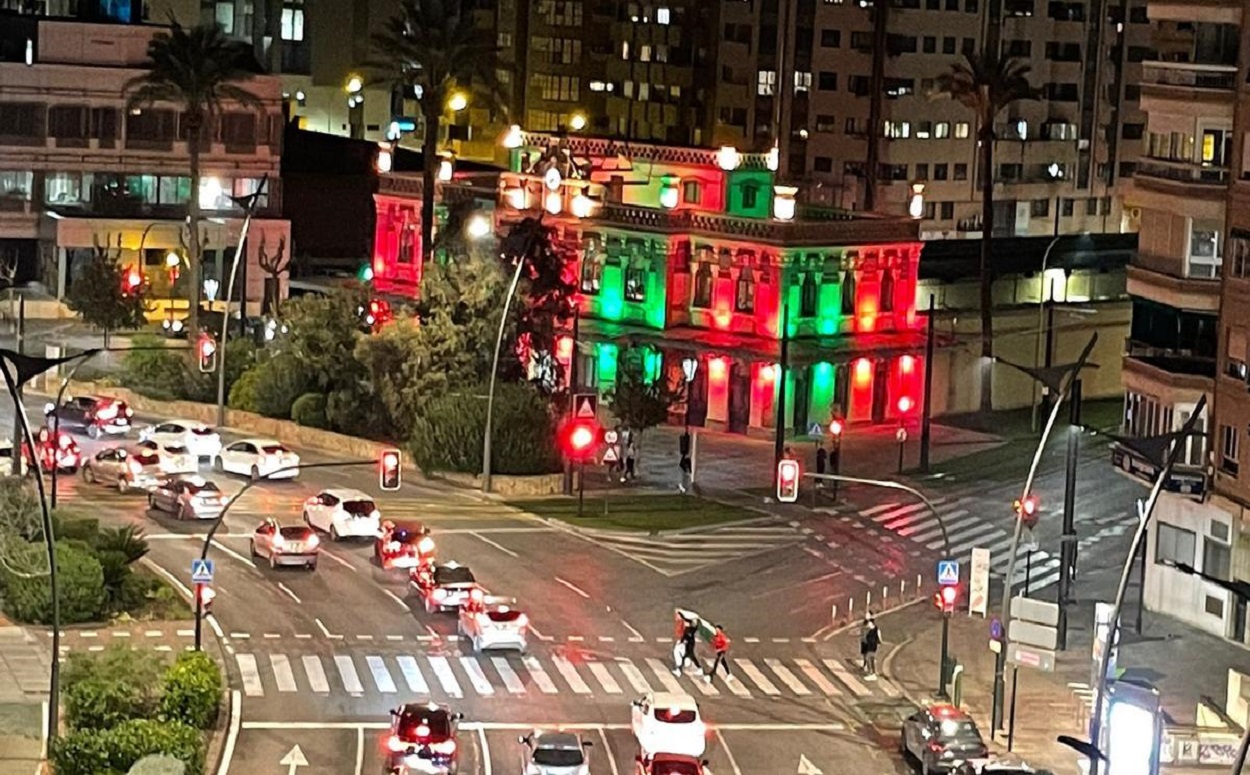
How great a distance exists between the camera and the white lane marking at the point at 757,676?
67.2m

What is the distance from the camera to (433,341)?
3792 inches

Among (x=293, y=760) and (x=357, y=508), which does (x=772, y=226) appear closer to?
(x=357, y=508)

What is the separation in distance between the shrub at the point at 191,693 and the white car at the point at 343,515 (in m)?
21.4

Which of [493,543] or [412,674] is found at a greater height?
[493,543]

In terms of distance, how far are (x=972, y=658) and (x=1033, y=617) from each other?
13.1 metres

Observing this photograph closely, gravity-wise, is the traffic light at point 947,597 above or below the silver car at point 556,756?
above

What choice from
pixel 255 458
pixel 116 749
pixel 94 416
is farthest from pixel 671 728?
pixel 94 416

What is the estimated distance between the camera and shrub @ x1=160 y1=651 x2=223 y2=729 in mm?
59188

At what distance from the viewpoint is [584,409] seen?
84.8 m

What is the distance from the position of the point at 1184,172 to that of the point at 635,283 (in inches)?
1520

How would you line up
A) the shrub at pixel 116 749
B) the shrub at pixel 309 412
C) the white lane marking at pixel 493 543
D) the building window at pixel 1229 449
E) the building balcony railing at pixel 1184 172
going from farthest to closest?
the shrub at pixel 309 412 → the white lane marking at pixel 493 543 → the building balcony railing at pixel 1184 172 → the building window at pixel 1229 449 → the shrub at pixel 116 749

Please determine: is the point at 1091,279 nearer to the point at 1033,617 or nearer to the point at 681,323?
the point at 681,323

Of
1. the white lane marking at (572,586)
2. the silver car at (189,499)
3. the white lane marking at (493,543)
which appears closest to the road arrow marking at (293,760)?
the white lane marking at (572,586)

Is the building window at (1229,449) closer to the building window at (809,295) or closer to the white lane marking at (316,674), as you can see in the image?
the white lane marking at (316,674)
